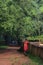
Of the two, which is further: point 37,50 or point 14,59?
point 37,50

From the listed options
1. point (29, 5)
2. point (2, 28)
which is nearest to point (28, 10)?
point (29, 5)

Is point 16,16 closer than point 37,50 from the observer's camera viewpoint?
No

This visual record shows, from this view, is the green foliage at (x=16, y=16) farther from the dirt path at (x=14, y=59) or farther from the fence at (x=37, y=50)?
the fence at (x=37, y=50)

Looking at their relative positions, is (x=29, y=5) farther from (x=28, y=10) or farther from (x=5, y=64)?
(x=5, y=64)

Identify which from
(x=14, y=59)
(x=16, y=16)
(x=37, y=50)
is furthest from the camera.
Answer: (x=16, y=16)

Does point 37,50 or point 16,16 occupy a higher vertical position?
point 16,16

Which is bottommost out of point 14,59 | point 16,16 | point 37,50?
point 14,59

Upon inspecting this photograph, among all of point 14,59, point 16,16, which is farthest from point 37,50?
point 16,16

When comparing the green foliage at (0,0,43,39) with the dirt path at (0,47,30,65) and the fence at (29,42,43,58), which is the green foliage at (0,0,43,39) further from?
the fence at (29,42,43,58)

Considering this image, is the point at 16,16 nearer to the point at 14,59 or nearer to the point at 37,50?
the point at 37,50

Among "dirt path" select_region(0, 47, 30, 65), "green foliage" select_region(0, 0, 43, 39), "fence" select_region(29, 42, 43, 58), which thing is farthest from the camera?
"green foliage" select_region(0, 0, 43, 39)

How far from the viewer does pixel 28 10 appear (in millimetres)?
26984

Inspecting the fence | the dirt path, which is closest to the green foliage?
the dirt path

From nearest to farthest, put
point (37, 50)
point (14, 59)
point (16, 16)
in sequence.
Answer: point (14, 59)
point (37, 50)
point (16, 16)
